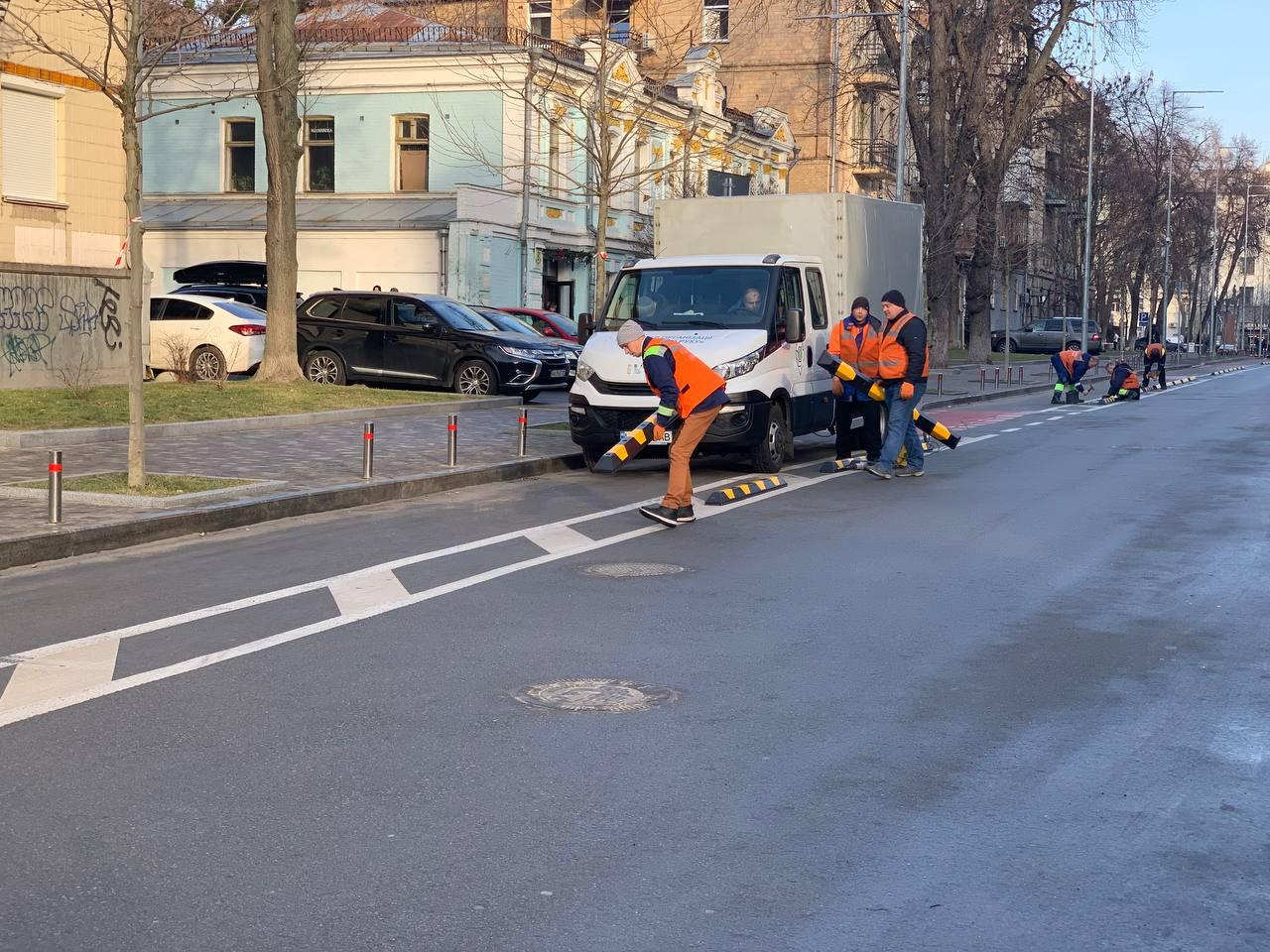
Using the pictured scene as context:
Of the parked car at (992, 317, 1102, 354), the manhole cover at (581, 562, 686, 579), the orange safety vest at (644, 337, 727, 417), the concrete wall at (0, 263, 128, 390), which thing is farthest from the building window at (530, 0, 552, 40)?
the manhole cover at (581, 562, 686, 579)

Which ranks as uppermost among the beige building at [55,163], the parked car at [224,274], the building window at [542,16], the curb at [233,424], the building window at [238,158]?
the building window at [542,16]

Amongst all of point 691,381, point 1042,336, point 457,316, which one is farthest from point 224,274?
point 1042,336

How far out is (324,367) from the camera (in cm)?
2686

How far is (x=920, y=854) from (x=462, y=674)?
113 inches

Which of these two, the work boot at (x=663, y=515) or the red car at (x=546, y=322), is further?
the red car at (x=546, y=322)

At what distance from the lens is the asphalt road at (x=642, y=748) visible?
14.3 feet

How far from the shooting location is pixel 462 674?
7164 millimetres

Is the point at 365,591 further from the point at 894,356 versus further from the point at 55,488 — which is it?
the point at 894,356

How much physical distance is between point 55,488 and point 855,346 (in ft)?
28.1

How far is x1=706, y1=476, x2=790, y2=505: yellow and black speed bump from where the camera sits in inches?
544

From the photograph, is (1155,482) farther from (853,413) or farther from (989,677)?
(989,677)

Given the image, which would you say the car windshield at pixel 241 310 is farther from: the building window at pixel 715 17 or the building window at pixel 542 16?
the building window at pixel 715 17

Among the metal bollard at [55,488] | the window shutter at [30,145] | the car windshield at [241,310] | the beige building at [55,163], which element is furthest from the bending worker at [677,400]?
the car windshield at [241,310]

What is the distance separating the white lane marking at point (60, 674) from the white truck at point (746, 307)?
8430 millimetres
